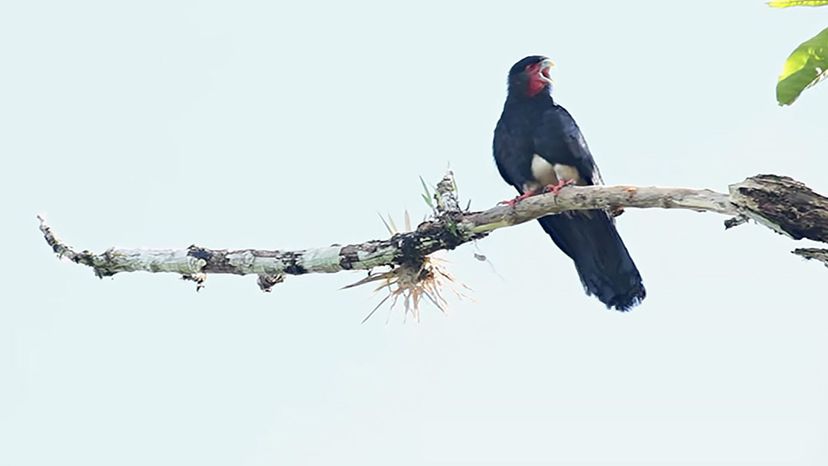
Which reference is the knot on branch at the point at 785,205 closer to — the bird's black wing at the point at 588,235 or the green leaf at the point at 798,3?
the green leaf at the point at 798,3

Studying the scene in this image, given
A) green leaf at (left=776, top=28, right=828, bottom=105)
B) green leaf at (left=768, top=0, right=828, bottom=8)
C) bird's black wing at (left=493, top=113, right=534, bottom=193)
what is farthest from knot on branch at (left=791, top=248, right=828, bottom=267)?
bird's black wing at (left=493, top=113, right=534, bottom=193)

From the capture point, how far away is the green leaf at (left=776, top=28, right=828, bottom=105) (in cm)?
308

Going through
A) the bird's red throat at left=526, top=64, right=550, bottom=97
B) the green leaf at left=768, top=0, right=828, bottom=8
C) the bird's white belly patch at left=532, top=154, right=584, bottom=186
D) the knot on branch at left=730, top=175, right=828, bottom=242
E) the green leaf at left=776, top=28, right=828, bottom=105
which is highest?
the bird's red throat at left=526, top=64, right=550, bottom=97

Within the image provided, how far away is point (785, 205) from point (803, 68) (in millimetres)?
859

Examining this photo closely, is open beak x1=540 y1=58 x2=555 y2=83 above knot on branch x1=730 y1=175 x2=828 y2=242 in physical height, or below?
above

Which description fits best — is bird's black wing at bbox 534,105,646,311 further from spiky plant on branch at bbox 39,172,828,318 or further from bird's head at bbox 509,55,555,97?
spiky plant on branch at bbox 39,172,828,318

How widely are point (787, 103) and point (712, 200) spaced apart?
981mm

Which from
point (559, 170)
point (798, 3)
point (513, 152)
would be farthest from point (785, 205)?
point (513, 152)

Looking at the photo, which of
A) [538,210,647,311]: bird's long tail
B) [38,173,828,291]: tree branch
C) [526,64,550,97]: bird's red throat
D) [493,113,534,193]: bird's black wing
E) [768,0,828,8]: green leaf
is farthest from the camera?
[526,64,550,97]: bird's red throat

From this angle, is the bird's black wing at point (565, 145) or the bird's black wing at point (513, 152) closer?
the bird's black wing at point (565, 145)

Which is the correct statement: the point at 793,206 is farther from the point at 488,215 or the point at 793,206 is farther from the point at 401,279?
the point at 401,279

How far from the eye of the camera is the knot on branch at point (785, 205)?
3.82m

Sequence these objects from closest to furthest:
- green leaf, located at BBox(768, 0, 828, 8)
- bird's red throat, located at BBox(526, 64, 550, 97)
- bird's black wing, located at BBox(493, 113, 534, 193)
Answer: green leaf, located at BBox(768, 0, 828, 8)
bird's black wing, located at BBox(493, 113, 534, 193)
bird's red throat, located at BBox(526, 64, 550, 97)

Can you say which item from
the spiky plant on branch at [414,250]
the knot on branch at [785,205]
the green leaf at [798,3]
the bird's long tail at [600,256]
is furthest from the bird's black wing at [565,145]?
the green leaf at [798,3]
